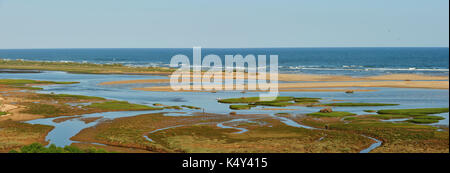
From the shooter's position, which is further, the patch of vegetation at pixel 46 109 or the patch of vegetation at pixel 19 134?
the patch of vegetation at pixel 46 109

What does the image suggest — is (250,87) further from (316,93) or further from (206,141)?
(206,141)

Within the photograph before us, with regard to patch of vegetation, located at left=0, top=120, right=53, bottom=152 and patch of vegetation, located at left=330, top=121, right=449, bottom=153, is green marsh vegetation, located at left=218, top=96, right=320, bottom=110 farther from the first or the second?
patch of vegetation, located at left=0, top=120, right=53, bottom=152

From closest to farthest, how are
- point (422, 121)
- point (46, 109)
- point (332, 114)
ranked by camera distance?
point (422, 121) < point (332, 114) < point (46, 109)

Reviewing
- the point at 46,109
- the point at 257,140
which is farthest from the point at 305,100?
the point at 46,109

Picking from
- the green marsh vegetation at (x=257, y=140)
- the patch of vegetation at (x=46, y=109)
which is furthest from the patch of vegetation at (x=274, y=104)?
the patch of vegetation at (x=46, y=109)

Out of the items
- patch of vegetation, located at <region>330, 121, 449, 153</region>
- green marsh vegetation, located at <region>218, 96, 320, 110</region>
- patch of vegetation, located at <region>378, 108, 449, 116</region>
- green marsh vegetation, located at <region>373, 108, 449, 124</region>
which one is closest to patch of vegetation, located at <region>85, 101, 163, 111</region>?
green marsh vegetation, located at <region>218, 96, 320, 110</region>

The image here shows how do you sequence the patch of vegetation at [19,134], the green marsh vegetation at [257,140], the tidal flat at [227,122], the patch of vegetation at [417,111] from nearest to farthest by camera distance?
the green marsh vegetation at [257,140] → the tidal flat at [227,122] → the patch of vegetation at [19,134] → the patch of vegetation at [417,111]

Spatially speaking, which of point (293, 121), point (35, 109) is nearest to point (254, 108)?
point (293, 121)

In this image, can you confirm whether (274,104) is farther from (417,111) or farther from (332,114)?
(417,111)

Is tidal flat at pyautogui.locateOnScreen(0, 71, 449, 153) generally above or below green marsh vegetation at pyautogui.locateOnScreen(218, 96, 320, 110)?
below

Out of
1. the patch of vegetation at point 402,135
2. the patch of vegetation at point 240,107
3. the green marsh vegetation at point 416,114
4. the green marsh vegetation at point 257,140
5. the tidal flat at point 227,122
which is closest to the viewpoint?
the patch of vegetation at point 402,135

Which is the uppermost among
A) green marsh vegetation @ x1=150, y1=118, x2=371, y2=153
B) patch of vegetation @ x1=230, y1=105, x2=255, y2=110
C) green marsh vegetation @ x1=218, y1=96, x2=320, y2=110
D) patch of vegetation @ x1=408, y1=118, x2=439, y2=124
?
green marsh vegetation @ x1=218, y1=96, x2=320, y2=110

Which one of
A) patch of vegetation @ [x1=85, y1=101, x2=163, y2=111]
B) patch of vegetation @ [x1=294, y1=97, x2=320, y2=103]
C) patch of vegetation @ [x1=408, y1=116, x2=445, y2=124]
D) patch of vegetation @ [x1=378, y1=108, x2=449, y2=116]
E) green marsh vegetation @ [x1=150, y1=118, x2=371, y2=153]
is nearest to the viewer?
green marsh vegetation @ [x1=150, y1=118, x2=371, y2=153]

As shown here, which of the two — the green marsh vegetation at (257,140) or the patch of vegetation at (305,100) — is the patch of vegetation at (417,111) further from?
Answer: the green marsh vegetation at (257,140)
